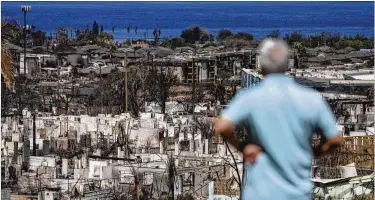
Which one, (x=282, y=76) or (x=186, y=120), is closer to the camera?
(x=282, y=76)

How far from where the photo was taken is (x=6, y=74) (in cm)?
690

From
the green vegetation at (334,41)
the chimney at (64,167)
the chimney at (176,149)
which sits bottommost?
the chimney at (64,167)

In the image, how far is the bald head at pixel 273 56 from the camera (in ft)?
7.14

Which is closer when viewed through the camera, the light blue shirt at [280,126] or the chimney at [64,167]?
the light blue shirt at [280,126]

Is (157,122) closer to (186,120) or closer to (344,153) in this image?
(186,120)

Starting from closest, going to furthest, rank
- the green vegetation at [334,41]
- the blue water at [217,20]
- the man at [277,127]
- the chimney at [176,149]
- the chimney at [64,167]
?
the man at [277,127]
the chimney at [64,167]
the chimney at [176,149]
the green vegetation at [334,41]
the blue water at [217,20]

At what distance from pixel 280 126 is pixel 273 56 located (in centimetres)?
15

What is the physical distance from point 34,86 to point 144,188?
1477 centimetres

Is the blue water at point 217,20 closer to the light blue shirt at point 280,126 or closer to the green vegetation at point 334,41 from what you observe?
the green vegetation at point 334,41

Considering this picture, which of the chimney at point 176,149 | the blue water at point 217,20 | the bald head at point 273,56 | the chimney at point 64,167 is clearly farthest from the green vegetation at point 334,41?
the bald head at point 273,56

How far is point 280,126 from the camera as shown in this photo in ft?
7.11

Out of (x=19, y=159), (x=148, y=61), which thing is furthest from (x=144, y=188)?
(x=148, y=61)

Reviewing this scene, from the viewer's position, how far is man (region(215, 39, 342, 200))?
2.17m

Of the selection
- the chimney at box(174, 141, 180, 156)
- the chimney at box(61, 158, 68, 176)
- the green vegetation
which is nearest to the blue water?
the green vegetation
